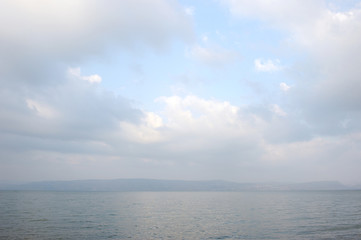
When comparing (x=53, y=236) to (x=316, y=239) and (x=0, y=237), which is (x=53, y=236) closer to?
(x=0, y=237)

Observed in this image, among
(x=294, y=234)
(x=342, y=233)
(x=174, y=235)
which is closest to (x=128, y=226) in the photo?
(x=174, y=235)

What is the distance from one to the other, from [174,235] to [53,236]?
1610 cm

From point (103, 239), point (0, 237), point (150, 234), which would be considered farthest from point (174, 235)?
point (0, 237)

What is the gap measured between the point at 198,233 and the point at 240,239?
6482 millimetres

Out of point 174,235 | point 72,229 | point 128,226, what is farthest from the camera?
point 128,226

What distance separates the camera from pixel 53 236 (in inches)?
1315

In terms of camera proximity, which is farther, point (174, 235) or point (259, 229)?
point (259, 229)

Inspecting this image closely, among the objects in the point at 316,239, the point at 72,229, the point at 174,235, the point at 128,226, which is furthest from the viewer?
the point at 128,226

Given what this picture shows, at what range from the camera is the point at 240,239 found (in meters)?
32.2

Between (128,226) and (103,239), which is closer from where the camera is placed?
(103,239)

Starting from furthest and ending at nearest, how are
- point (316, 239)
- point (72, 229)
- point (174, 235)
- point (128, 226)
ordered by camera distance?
1. point (128, 226)
2. point (72, 229)
3. point (174, 235)
4. point (316, 239)

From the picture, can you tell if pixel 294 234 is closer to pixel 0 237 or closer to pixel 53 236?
pixel 53 236

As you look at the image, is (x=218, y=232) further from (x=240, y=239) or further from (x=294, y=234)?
(x=294, y=234)

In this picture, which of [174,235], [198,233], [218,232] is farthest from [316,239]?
[174,235]
